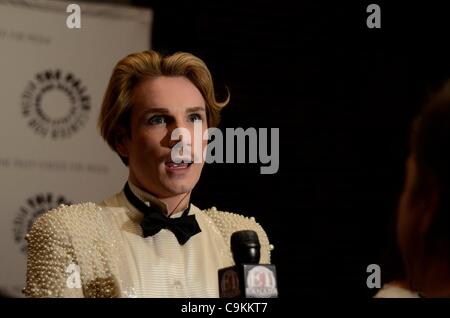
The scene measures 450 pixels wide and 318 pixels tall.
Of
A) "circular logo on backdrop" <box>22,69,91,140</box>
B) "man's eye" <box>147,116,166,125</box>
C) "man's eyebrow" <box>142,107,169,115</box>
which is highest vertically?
"circular logo on backdrop" <box>22,69,91,140</box>

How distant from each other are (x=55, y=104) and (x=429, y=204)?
1.93 m

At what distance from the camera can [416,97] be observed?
2918 millimetres

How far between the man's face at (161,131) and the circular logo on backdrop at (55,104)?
0.95m

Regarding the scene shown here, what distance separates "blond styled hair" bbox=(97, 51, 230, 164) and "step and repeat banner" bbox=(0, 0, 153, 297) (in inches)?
34.5

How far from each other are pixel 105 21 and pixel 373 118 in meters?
1.11

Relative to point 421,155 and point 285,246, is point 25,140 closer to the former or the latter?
point 285,246

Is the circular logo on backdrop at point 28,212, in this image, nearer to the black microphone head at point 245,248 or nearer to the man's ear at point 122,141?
the man's ear at point 122,141

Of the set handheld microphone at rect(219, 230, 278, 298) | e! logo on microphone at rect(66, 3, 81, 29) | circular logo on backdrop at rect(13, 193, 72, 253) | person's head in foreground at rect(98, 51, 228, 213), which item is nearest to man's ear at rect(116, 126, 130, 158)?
person's head in foreground at rect(98, 51, 228, 213)

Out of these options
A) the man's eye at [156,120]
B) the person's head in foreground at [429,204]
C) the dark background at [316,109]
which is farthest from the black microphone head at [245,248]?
the dark background at [316,109]

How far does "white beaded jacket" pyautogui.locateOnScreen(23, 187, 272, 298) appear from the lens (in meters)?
1.72

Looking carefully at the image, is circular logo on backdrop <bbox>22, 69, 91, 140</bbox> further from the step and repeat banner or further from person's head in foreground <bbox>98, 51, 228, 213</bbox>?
person's head in foreground <bbox>98, 51, 228, 213</bbox>

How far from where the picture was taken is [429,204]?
113cm

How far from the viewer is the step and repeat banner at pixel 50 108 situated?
2.69 meters

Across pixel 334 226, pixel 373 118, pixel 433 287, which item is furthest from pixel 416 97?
pixel 433 287
